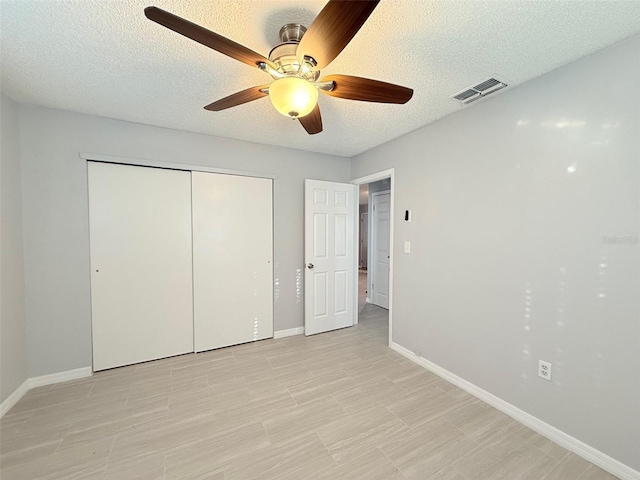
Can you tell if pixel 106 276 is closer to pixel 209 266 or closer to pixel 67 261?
pixel 67 261

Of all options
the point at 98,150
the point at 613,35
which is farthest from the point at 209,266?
the point at 613,35

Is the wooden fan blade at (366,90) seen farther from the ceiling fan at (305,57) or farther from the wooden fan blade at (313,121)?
the wooden fan blade at (313,121)

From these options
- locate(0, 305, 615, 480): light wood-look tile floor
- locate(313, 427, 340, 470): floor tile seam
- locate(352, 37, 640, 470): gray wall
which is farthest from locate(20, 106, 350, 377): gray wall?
locate(352, 37, 640, 470): gray wall

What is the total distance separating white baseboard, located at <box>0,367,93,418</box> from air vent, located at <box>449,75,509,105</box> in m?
4.02

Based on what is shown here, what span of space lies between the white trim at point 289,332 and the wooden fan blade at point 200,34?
9.38ft

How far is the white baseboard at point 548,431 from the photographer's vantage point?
139 cm

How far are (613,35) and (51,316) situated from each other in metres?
4.42

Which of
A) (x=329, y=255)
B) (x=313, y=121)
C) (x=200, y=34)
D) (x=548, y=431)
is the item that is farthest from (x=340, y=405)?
(x=200, y=34)

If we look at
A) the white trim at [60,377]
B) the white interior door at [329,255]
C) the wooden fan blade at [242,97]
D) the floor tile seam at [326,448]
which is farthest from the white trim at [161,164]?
the floor tile seam at [326,448]

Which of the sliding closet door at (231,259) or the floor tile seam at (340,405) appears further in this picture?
the sliding closet door at (231,259)

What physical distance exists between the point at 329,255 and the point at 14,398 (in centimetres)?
307

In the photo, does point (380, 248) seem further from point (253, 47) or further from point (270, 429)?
point (253, 47)

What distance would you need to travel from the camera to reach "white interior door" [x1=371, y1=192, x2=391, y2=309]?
461cm

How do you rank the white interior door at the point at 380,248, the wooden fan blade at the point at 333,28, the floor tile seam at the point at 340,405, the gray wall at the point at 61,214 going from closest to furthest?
the wooden fan blade at the point at 333,28 < the floor tile seam at the point at 340,405 < the gray wall at the point at 61,214 < the white interior door at the point at 380,248
